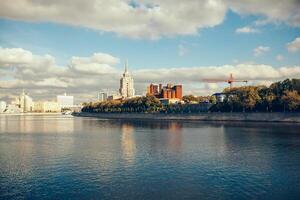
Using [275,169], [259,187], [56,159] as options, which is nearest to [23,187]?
[56,159]

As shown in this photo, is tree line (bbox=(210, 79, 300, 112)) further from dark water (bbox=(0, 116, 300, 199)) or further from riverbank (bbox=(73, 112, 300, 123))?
dark water (bbox=(0, 116, 300, 199))

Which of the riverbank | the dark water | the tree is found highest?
the tree

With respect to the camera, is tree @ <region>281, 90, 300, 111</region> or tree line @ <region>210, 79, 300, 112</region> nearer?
tree @ <region>281, 90, 300, 111</region>

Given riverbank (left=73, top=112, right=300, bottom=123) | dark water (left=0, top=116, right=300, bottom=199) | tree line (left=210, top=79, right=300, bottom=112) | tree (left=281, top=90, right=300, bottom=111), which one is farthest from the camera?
riverbank (left=73, top=112, right=300, bottom=123)

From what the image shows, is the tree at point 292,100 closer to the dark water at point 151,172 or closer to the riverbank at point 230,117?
the riverbank at point 230,117

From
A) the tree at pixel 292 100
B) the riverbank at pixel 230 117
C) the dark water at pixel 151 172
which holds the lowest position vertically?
the dark water at pixel 151 172

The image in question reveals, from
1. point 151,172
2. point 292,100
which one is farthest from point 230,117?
point 151,172

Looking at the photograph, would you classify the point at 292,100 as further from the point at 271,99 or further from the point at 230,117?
the point at 230,117

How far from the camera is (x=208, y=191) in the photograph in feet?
90.6

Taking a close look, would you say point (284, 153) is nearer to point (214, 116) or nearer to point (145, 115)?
point (214, 116)

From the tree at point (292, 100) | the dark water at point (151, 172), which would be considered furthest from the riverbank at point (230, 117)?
the dark water at point (151, 172)

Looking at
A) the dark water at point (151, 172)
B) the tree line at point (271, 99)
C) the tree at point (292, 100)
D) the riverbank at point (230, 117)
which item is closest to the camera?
the dark water at point (151, 172)

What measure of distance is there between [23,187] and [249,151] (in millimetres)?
30388

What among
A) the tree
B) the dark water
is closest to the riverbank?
the tree
